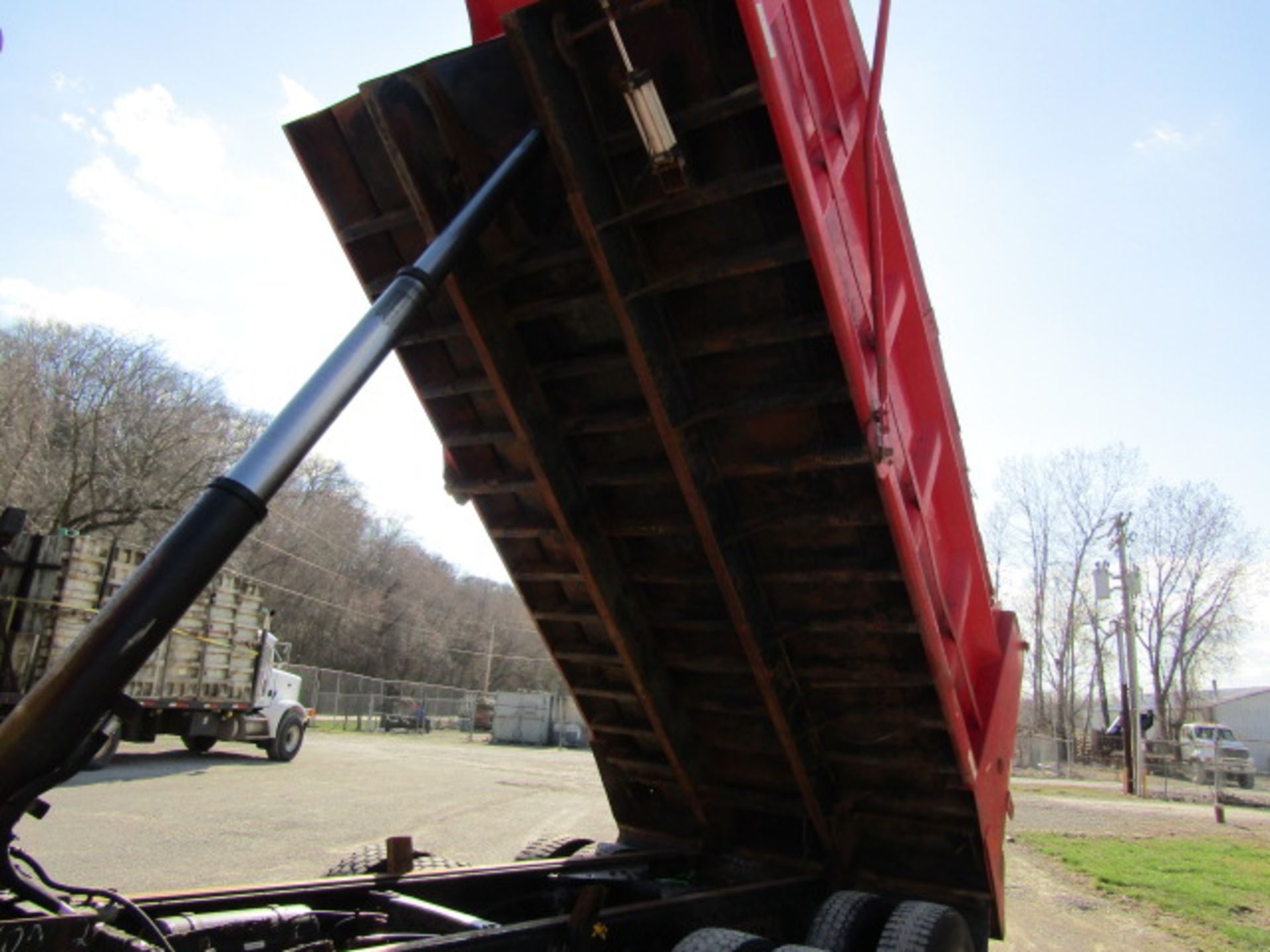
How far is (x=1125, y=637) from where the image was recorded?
30500 mm

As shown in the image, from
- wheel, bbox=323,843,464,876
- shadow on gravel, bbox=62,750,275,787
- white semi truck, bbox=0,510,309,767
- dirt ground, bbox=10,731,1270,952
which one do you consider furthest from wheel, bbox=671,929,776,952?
shadow on gravel, bbox=62,750,275,787

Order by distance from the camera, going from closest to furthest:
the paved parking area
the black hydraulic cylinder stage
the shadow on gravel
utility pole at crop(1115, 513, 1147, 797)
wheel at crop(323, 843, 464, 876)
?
the black hydraulic cylinder stage
wheel at crop(323, 843, 464, 876)
the paved parking area
the shadow on gravel
utility pole at crop(1115, 513, 1147, 797)

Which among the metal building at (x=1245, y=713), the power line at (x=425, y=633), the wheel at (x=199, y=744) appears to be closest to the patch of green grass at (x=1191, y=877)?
the wheel at (x=199, y=744)

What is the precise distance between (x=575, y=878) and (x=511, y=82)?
163 inches

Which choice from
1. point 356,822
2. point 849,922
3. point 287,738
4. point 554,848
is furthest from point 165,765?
point 849,922

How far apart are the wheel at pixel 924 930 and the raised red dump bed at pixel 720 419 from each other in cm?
53

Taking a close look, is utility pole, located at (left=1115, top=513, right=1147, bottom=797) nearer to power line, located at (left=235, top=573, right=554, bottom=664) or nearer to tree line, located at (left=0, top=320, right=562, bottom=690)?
tree line, located at (left=0, top=320, right=562, bottom=690)

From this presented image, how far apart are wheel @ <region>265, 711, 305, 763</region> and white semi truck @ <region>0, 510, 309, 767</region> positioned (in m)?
0.03

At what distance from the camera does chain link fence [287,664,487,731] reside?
39969mm

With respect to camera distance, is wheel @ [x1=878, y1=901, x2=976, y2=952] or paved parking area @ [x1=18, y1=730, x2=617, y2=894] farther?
paved parking area @ [x1=18, y1=730, x2=617, y2=894]

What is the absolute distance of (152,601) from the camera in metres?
2.12

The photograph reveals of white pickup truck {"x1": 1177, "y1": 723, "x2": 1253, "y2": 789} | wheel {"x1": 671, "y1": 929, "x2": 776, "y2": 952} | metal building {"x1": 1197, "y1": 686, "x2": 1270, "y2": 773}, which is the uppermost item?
metal building {"x1": 1197, "y1": 686, "x2": 1270, "y2": 773}

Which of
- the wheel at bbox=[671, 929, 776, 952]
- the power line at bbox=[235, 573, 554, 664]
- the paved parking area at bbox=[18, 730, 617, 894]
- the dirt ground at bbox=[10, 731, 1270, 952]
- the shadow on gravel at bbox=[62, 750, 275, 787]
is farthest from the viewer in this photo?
the power line at bbox=[235, 573, 554, 664]

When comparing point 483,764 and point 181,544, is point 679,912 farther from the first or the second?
point 483,764
